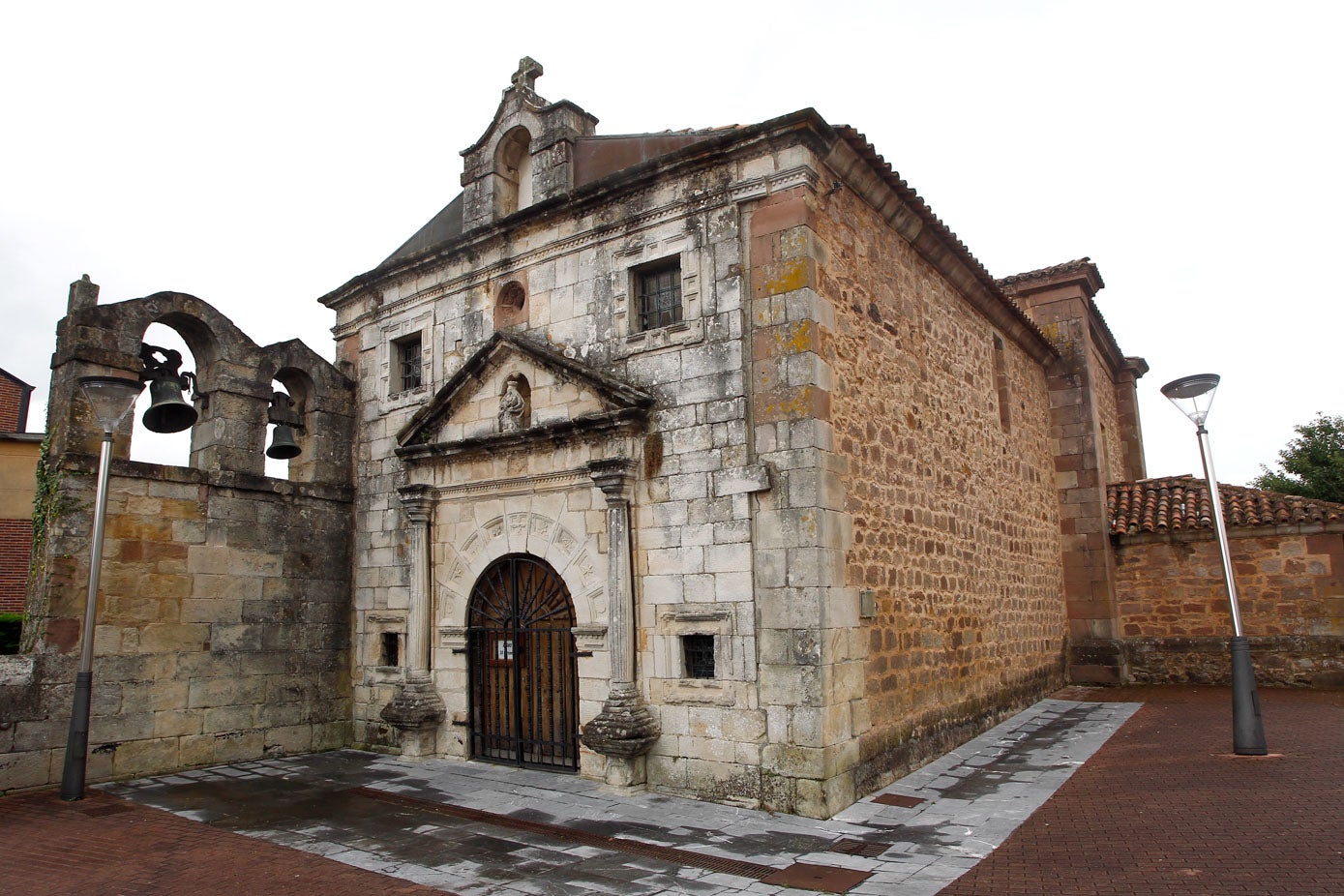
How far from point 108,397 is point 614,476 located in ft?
15.9

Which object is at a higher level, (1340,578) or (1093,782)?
(1340,578)

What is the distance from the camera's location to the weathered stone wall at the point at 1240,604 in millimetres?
13289

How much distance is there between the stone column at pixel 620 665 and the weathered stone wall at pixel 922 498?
6.36 ft

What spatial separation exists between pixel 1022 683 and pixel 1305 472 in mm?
18562

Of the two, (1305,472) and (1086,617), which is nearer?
(1086,617)

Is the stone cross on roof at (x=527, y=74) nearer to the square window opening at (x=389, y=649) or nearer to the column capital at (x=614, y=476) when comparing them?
the column capital at (x=614, y=476)

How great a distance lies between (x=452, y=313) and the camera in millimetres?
10523

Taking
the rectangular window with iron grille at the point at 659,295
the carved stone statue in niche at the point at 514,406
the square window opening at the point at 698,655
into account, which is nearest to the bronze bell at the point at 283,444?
the carved stone statue in niche at the point at 514,406

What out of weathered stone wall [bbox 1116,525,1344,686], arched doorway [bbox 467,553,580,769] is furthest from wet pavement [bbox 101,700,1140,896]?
weathered stone wall [bbox 1116,525,1344,686]

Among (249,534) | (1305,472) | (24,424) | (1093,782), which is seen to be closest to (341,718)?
(249,534)

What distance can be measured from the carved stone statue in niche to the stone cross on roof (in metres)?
3.57

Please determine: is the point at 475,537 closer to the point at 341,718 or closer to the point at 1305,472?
the point at 341,718

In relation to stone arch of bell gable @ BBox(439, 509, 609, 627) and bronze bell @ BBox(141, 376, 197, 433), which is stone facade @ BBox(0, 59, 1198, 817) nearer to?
stone arch of bell gable @ BBox(439, 509, 609, 627)

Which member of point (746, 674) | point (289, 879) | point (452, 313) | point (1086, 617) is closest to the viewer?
point (289, 879)
